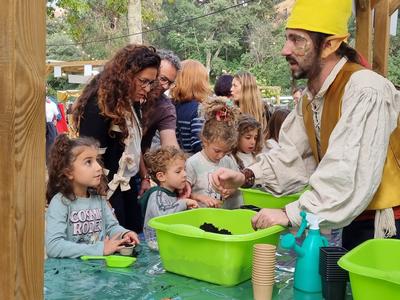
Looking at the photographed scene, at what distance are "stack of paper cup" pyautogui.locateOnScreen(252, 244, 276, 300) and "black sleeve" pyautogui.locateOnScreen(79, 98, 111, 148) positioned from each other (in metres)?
1.30

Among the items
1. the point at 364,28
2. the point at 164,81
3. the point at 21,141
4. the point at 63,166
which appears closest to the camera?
the point at 21,141

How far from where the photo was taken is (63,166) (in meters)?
2.52

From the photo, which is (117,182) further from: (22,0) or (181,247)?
(22,0)

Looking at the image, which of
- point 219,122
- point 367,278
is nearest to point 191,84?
point 219,122

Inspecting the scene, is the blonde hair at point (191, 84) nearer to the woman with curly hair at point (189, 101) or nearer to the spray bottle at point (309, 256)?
the woman with curly hair at point (189, 101)

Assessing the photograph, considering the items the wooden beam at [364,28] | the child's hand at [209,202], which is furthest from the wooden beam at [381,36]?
the child's hand at [209,202]

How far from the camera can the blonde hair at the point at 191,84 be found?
3.85 metres

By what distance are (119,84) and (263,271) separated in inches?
54.8

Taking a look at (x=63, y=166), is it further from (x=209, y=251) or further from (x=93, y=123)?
(x=209, y=251)

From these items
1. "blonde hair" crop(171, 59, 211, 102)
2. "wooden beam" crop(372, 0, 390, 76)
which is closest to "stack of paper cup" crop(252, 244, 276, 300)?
"blonde hair" crop(171, 59, 211, 102)

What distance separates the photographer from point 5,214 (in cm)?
102

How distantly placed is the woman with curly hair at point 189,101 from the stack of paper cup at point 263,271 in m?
2.12

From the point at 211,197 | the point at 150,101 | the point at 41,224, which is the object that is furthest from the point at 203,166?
the point at 41,224

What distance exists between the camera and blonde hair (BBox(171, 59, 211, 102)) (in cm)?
385
